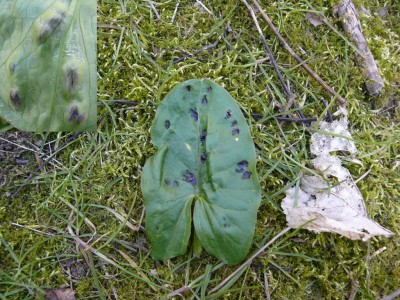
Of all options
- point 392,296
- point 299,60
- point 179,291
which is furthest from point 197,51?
point 392,296

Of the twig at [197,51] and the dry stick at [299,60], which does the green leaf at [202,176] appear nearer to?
the twig at [197,51]

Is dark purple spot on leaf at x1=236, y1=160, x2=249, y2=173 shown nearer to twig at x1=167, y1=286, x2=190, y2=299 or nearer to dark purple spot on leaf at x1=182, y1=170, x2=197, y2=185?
dark purple spot on leaf at x1=182, y1=170, x2=197, y2=185

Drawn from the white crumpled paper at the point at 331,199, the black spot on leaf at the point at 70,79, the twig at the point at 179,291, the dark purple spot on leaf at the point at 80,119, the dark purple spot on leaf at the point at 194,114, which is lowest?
the twig at the point at 179,291

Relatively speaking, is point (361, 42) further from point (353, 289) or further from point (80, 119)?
point (80, 119)

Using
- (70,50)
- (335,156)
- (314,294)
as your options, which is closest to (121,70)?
(70,50)

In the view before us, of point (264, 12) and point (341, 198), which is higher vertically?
point (264, 12)

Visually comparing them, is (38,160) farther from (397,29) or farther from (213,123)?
(397,29)

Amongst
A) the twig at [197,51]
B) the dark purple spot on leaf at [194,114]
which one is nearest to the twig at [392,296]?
the dark purple spot on leaf at [194,114]
